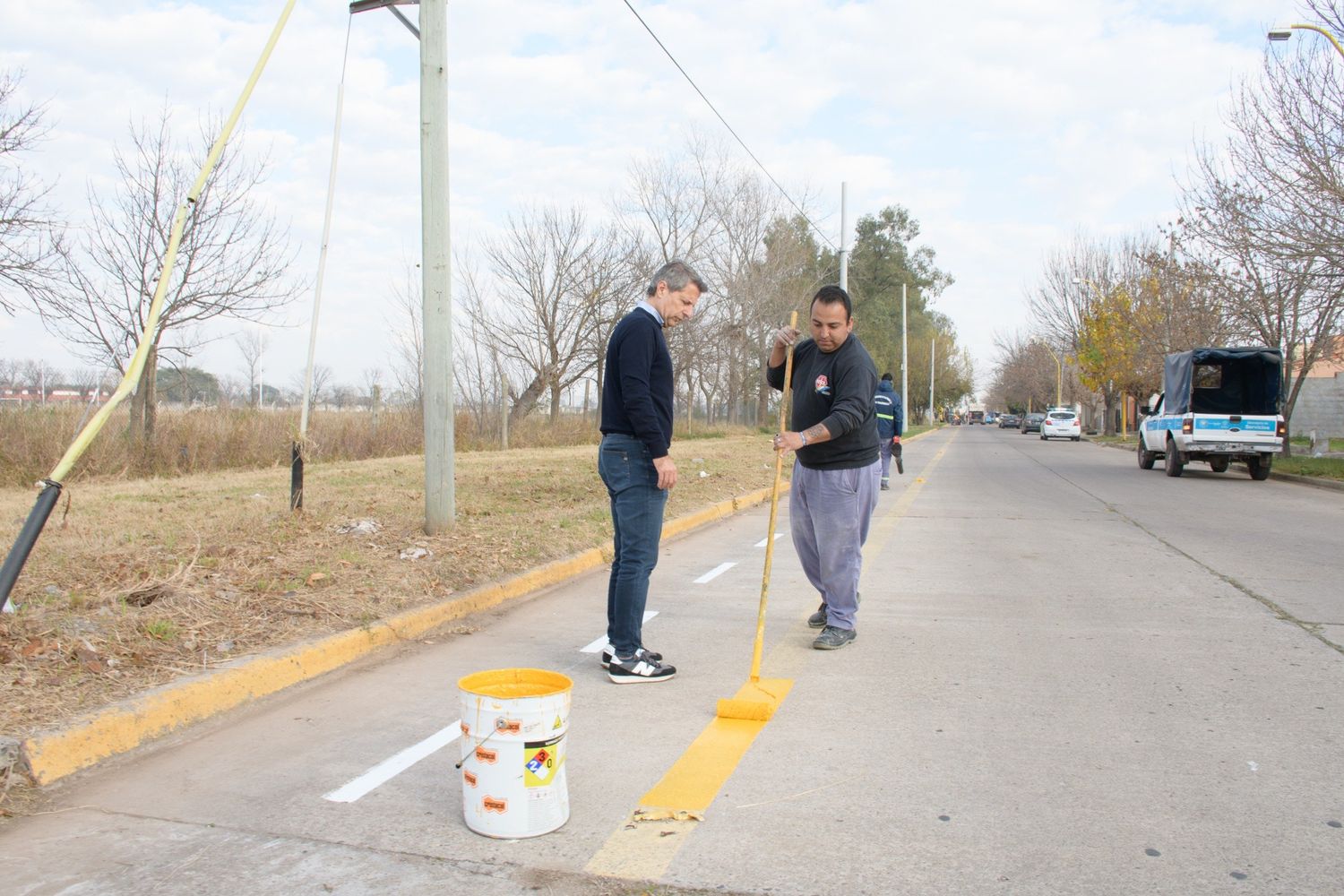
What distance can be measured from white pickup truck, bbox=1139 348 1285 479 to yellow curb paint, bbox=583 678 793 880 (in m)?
17.9

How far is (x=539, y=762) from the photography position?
10.4 ft

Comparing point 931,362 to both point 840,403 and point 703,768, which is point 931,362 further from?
point 703,768

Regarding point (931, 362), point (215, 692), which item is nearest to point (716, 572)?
point (215, 692)

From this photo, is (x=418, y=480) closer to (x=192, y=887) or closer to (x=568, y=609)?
(x=568, y=609)

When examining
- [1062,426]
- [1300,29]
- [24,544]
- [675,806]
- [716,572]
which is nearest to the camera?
[675,806]

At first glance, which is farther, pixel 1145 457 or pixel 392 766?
pixel 1145 457

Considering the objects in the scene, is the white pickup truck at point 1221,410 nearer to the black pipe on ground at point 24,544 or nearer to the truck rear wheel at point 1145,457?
the truck rear wheel at point 1145,457

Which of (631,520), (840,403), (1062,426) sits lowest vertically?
(631,520)

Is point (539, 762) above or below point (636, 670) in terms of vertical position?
above

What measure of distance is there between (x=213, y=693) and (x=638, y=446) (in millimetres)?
2239

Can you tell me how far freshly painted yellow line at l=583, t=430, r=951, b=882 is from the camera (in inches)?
120

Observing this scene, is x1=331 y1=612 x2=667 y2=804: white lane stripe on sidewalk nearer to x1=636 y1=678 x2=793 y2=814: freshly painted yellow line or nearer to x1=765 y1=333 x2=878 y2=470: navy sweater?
x1=636 y1=678 x2=793 y2=814: freshly painted yellow line

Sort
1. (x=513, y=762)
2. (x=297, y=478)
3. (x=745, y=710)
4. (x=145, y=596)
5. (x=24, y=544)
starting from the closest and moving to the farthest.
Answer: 1. (x=513, y=762)
2. (x=24, y=544)
3. (x=745, y=710)
4. (x=145, y=596)
5. (x=297, y=478)

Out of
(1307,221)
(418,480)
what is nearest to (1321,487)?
(1307,221)
